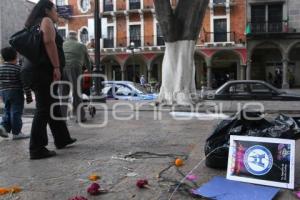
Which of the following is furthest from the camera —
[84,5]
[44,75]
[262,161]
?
[84,5]

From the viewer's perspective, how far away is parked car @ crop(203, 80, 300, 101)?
16.3 m

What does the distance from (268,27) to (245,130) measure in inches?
1408

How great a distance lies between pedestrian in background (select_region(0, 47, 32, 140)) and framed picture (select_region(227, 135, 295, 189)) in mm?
3980

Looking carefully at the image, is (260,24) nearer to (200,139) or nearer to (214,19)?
(214,19)

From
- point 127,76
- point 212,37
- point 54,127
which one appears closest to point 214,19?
point 212,37

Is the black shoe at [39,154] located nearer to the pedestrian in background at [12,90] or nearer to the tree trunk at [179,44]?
the pedestrian in background at [12,90]

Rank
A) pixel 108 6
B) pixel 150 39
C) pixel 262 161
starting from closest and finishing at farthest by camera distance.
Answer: pixel 262 161 → pixel 150 39 → pixel 108 6

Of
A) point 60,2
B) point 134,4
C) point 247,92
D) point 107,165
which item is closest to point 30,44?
point 107,165

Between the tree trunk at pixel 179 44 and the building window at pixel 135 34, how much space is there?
29.2 metres

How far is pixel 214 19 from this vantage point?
40.6 meters

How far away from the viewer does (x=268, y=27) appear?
38.0 m

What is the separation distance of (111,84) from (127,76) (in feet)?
82.0

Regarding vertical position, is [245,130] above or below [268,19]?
below

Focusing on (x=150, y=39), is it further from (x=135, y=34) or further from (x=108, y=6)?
(x=108, y=6)
